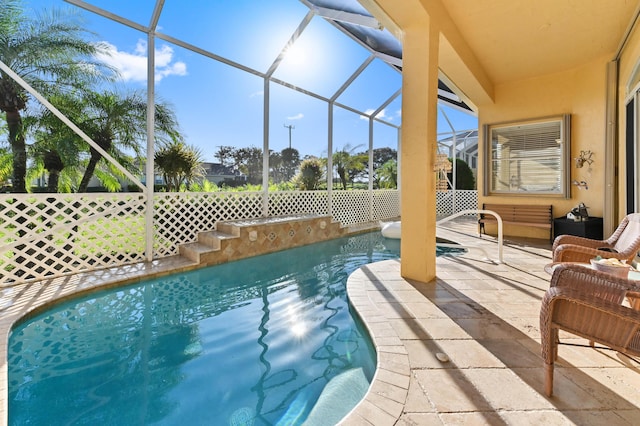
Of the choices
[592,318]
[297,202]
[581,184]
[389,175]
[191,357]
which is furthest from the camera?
[389,175]

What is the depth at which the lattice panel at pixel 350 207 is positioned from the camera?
32.2 ft

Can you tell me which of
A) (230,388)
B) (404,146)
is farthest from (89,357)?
(404,146)

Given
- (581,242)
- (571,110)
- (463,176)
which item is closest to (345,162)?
(463,176)

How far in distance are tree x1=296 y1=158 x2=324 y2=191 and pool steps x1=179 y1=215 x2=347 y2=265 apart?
194 inches

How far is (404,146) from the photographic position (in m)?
4.07

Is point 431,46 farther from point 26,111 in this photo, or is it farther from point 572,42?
point 26,111

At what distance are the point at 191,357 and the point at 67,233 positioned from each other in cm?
372

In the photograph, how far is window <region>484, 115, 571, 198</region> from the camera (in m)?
6.80

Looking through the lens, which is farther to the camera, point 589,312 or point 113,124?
point 113,124

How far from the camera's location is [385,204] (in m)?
11.9

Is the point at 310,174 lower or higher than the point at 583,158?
higher

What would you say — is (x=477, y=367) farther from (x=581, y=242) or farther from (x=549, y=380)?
(x=581, y=242)

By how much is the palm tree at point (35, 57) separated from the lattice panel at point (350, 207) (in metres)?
6.53

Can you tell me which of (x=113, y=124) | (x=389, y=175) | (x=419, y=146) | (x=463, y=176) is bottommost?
(x=419, y=146)
